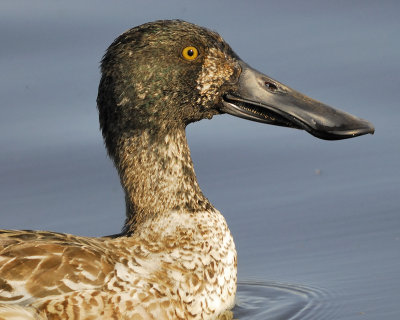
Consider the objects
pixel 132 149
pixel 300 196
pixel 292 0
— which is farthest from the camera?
pixel 292 0

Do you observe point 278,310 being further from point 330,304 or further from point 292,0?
point 292,0

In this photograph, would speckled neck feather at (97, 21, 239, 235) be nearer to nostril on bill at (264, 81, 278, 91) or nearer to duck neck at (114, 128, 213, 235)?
duck neck at (114, 128, 213, 235)

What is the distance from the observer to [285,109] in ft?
26.8

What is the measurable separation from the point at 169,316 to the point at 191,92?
1.39 meters

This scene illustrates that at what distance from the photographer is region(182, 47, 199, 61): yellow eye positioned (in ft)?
26.7

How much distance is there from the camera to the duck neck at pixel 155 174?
8.20 m

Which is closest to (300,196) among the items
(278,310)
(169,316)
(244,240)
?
(244,240)

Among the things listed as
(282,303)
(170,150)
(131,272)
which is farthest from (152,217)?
(282,303)

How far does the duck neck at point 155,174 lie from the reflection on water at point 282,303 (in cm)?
70

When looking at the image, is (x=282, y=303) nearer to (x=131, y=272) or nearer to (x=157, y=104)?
(x=131, y=272)

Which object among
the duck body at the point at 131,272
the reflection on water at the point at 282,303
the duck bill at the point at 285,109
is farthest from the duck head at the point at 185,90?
the reflection on water at the point at 282,303

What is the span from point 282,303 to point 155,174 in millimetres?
1125

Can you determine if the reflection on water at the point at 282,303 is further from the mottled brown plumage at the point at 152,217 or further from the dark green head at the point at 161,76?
the dark green head at the point at 161,76

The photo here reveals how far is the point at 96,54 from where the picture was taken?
11.0 m
